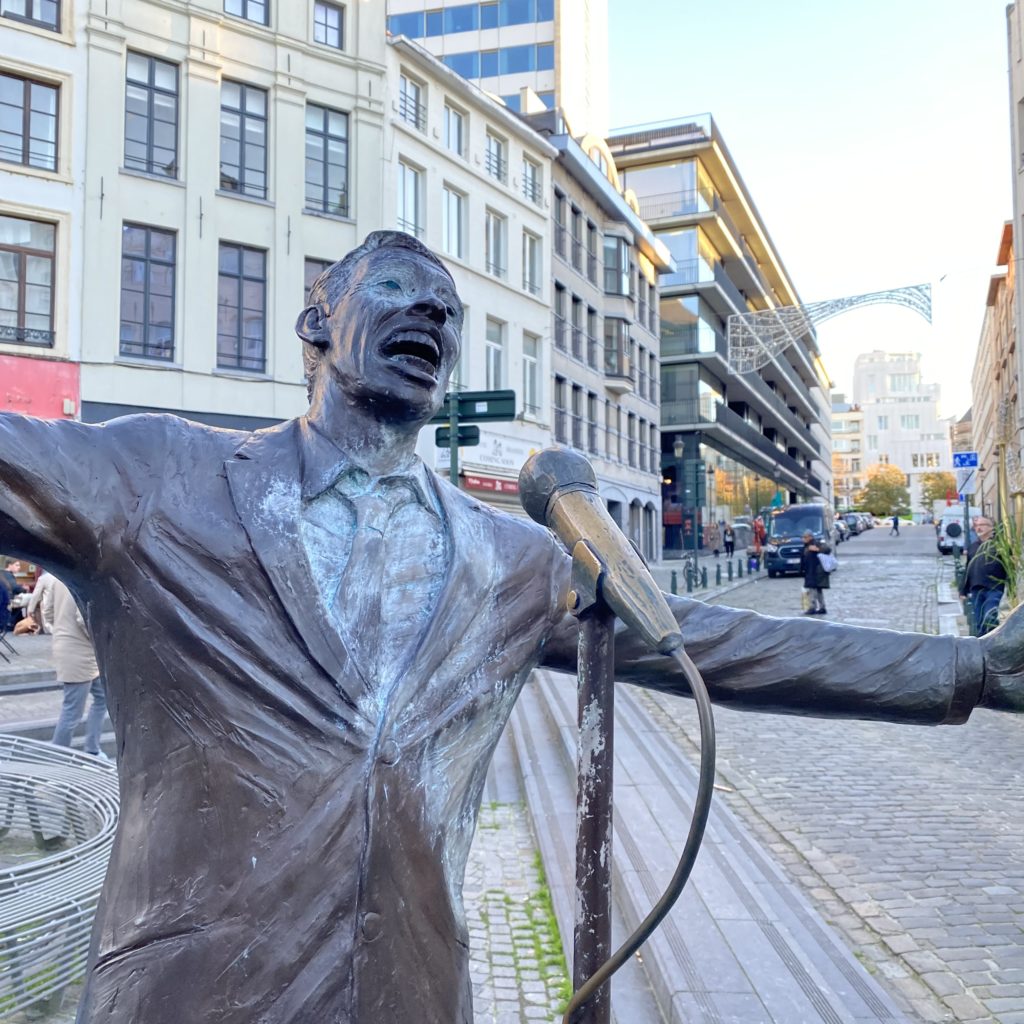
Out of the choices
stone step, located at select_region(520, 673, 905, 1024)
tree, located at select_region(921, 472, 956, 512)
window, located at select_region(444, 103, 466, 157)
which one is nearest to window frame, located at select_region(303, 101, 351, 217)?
window, located at select_region(444, 103, 466, 157)

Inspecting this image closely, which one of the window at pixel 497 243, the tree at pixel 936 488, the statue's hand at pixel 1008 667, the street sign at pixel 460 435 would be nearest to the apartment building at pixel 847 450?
the tree at pixel 936 488

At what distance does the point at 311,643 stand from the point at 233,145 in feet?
65.2

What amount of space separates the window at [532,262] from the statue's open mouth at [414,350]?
85.5 feet

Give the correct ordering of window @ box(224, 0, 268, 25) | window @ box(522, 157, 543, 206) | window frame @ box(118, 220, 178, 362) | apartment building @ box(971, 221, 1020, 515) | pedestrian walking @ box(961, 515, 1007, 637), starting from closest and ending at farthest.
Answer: pedestrian walking @ box(961, 515, 1007, 637)
window frame @ box(118, 220, 178, 362)
window @ box(224, 0, 268, 25)
window @ box(522, 157, 543, 206)
apartment building @ box(971, 221, 1020, 515)

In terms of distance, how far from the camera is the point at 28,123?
53.7 feet

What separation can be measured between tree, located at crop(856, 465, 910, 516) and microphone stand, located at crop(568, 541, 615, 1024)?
351 feet

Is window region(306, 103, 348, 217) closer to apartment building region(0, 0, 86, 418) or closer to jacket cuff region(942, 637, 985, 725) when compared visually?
apartment building region(0, 0, 86, 418)

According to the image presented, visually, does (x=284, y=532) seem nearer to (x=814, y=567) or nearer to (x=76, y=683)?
(x=76, y=683)

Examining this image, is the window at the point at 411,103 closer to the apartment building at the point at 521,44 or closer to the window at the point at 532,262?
the window at the point at 532,262

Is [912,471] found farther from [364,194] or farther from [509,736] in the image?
[509,736]

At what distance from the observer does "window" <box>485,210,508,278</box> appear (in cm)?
2542

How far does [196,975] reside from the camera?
1.11 metres

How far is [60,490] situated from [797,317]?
2576 centimetres

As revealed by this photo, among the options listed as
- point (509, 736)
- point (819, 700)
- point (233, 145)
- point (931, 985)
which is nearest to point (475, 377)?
point (233, 145)
